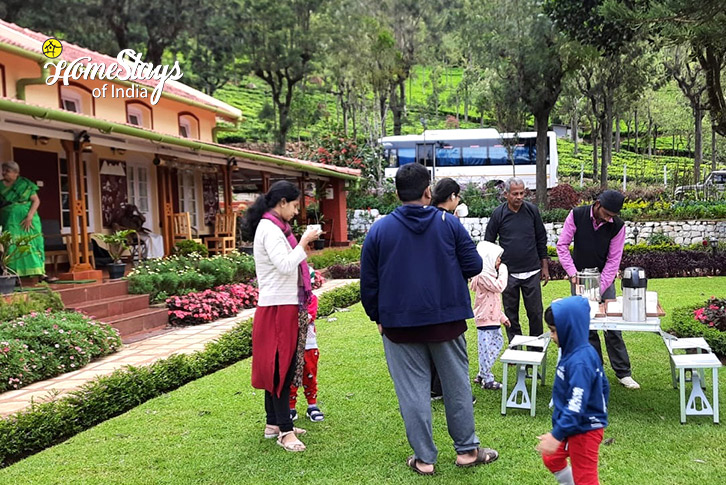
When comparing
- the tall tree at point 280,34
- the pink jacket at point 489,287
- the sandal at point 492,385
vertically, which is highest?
the tall tree at point 280,34

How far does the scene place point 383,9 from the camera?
4044 centimetres

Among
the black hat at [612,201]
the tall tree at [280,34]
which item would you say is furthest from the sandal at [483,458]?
the tall tree at [280,34]

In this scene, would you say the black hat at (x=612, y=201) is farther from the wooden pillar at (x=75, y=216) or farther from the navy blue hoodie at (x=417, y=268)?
the wooden pillar at (x=75, y=216)

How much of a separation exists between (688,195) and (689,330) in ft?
51.7

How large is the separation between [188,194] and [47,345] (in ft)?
30.2

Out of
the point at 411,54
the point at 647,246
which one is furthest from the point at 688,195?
the point at 411,54

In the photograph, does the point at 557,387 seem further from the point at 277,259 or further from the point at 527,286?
the point at 527,286

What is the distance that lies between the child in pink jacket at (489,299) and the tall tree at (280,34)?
23.2 meters

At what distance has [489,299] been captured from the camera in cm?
509

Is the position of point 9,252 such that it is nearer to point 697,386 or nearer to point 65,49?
point 65,49

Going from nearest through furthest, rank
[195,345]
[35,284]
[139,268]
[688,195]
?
1. [195,345]
2. [35,284]
3. [139,268]
4. [688,195]

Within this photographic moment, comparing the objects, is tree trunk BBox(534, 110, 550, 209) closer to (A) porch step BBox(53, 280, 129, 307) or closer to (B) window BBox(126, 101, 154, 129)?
(B) window BBox(126, 101, 154, 129)

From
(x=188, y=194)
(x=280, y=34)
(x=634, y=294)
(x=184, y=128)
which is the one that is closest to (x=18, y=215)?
(x=188, y=194)

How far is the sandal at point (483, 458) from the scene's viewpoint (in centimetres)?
371
